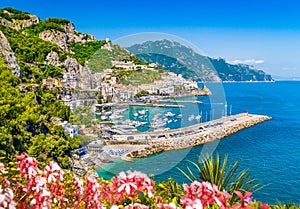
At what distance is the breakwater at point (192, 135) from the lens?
1848cm

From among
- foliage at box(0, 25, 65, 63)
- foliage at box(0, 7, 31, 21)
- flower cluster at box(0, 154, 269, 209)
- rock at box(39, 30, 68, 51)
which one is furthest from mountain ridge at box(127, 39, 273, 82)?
foliage at box(0, 7, 31, 21)

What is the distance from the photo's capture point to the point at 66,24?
48844mm

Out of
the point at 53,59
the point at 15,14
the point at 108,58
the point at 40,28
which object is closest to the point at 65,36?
the point at 40,28

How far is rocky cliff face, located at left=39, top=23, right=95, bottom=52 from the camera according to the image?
40.8 meters

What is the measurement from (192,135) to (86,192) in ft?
68.7

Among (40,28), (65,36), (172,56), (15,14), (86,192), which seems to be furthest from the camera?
(65,36)

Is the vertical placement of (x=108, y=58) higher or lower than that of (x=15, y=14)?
lower

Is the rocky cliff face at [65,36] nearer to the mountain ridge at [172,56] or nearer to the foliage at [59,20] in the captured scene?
the foliage at [59,20]

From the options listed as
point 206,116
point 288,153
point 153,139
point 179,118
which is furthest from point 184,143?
point 206,116

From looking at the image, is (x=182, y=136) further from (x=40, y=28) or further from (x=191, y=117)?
(x=40, y=28)

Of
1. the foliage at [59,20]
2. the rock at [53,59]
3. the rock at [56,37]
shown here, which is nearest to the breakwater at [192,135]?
the rock at [53,59]

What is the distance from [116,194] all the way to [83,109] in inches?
242

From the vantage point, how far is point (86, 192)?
1.22m

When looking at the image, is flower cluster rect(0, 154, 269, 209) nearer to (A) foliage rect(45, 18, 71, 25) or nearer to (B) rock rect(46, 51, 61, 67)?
(B) rock rect(46, 51, 61, 67)
